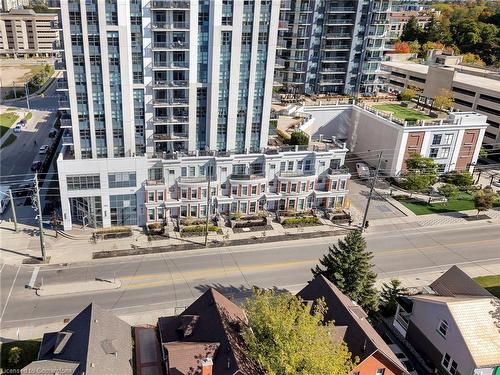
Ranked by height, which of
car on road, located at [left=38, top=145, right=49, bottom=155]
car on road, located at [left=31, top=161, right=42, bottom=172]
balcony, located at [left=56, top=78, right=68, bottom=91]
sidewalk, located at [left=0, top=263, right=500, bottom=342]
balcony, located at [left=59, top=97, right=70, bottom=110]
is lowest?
sidewalk, located at [left=0, top=263, right=500, bottom=342]

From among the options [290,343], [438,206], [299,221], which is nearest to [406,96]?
[438,206]

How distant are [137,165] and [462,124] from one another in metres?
52.4

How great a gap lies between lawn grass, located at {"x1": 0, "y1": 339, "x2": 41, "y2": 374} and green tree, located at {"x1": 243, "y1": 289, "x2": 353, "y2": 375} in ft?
57.1

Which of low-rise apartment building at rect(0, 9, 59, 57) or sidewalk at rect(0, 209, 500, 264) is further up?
low-rise apartment building at rect(0, 9, 59, 57)

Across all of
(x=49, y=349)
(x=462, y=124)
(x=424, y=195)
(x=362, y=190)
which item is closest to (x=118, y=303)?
(x=49, y=349)

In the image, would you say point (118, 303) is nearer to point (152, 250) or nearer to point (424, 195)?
point (152, 250)

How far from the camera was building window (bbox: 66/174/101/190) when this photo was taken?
5056cm

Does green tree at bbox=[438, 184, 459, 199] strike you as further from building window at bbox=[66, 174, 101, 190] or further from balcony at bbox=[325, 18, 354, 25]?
building window at bbox=[66, 174, 101, 190]

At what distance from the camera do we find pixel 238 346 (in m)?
30.2

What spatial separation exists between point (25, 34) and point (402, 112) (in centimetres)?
16188

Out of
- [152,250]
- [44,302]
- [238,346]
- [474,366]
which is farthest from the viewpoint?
A: [152,250]

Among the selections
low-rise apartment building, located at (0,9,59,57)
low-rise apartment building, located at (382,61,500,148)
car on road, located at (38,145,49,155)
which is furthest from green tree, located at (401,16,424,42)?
low-rise apartment building, located at (0,9,59,57)

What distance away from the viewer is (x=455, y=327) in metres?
33.9

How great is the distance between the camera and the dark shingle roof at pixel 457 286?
125 feet
